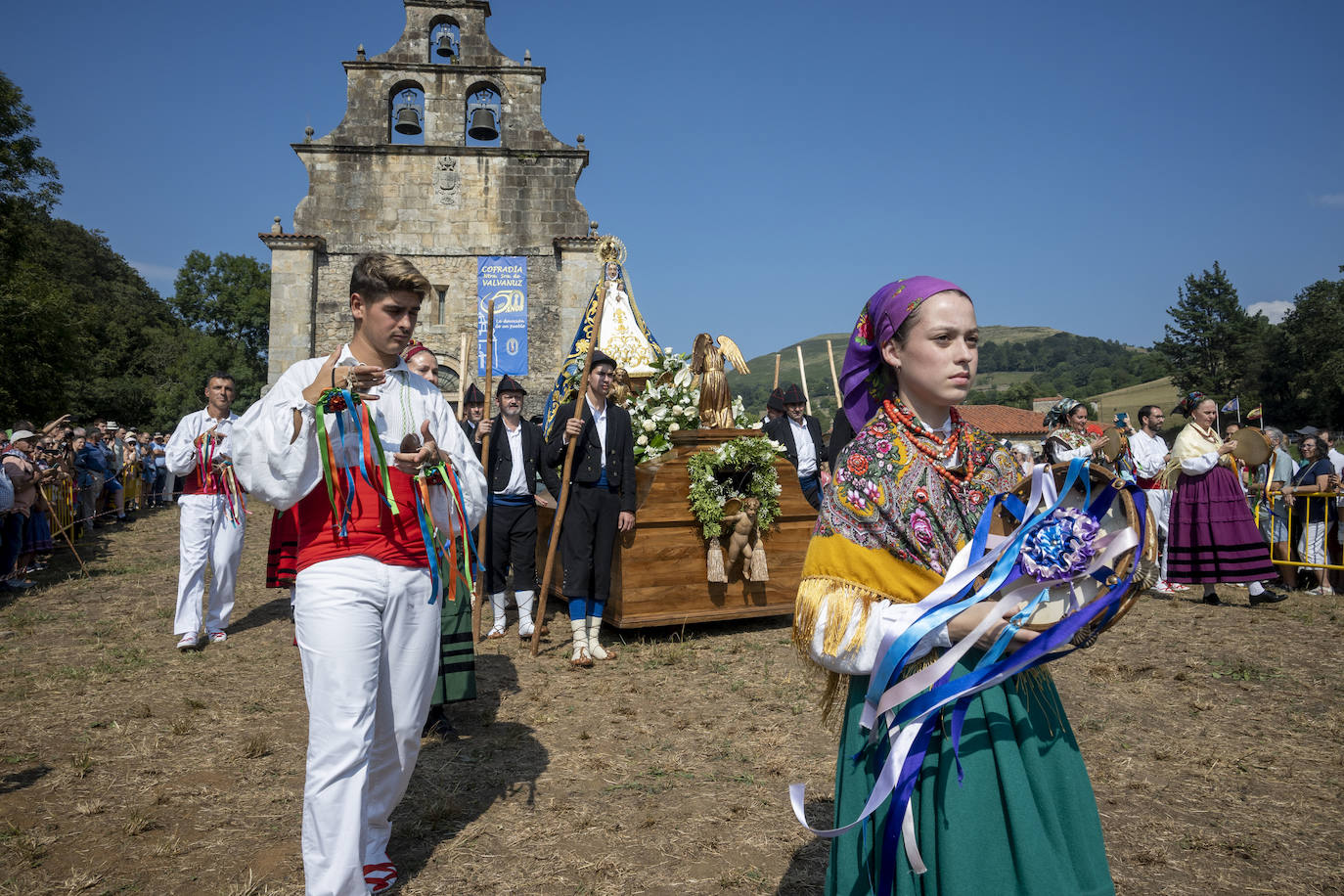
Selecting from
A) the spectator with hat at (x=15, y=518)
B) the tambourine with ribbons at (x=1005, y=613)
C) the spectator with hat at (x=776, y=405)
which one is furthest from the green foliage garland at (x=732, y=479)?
the spectator with hat at (x=15, y=518)

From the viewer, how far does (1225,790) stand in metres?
4.02

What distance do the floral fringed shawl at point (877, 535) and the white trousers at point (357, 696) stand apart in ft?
4.89

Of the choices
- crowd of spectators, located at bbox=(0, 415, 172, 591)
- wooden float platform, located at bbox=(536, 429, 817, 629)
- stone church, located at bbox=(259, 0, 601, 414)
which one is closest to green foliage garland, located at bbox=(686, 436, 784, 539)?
wooden float platform, located at bbox=(536, 429, 817, 629)

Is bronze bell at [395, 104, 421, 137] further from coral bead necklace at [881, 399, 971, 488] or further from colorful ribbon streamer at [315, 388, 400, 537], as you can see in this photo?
coral bead necklace at [881, 399, 971, 488]

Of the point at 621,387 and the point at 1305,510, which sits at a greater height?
the point at 621,387

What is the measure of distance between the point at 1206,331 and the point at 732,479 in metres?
73.8

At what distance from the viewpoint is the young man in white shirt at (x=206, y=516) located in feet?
23.1

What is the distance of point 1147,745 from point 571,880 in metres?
3.30

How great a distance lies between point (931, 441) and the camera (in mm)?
2033

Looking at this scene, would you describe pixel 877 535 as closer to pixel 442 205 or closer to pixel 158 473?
pixel 442 205

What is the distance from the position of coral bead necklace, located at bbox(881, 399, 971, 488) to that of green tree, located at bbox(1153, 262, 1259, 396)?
6929 cm

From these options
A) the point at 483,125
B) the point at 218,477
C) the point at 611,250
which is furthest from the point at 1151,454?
the point at 483,125

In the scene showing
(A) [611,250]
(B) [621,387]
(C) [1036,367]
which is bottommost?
(B) [621,387]

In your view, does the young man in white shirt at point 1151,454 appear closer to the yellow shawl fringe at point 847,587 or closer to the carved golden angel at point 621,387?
the carved golden angel at point 621,387
